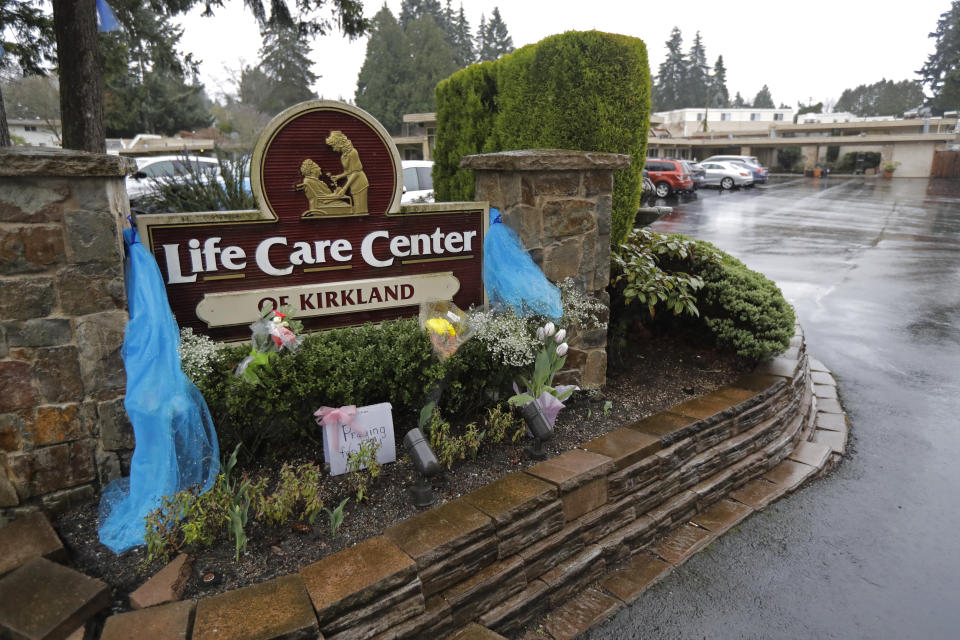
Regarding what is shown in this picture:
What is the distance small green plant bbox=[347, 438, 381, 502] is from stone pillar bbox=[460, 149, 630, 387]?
1.53 metres

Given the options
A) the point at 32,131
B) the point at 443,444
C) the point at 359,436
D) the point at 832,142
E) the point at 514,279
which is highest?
the point at 32,131

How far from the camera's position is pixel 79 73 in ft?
25.1

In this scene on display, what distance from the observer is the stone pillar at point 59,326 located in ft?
8.10

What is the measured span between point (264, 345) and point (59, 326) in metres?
0.84

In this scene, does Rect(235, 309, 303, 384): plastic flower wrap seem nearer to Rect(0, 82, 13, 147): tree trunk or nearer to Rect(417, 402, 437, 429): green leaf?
Rect(417, 402, 437, 429): green leaf

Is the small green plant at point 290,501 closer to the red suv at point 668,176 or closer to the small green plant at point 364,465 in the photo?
the small green plant at point 364,465

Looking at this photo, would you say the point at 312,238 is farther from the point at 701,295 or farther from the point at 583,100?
the point at 701,295

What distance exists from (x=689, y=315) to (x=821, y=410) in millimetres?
1373

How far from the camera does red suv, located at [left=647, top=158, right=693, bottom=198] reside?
23438 mm

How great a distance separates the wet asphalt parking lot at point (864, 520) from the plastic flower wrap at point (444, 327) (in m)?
1.53

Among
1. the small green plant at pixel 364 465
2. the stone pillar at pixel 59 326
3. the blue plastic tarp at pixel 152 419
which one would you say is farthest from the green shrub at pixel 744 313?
the stone pillar at pixel 59 326

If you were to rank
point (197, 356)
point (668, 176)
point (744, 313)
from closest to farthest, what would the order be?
point (197, 356)
point (744, 313)
point (668, 176)

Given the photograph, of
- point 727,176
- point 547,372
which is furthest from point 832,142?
point 547,372

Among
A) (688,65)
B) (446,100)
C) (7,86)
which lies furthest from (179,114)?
(688,65)
